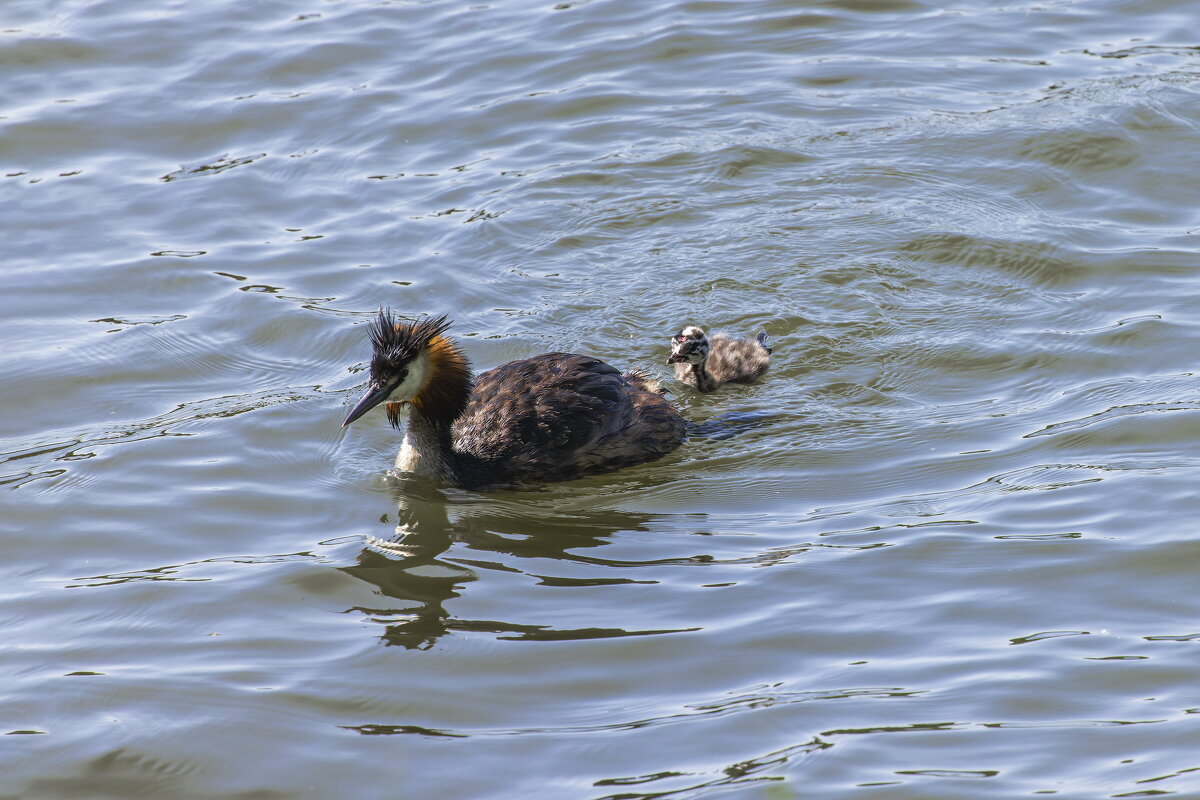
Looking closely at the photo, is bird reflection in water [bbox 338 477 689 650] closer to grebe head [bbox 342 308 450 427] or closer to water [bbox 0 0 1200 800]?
water [bbox 0 0 1200 800]

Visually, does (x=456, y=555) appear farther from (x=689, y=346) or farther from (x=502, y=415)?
(x=689, y=346)

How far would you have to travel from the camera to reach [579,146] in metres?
12.7

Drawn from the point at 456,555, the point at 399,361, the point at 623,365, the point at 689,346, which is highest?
the point at 399,361

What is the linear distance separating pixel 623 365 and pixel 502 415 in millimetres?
1651

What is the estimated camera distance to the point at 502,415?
8531 millimetres

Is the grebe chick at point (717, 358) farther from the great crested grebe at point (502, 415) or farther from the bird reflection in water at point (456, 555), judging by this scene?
the bird reflection in water at point (456, 555)

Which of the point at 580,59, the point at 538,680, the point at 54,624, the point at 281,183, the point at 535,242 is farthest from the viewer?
the point at 580,59

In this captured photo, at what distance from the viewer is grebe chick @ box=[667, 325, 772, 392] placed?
9.51 metres

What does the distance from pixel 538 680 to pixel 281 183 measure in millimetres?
→ 7262

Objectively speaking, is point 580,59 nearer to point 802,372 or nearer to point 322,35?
point 322,35

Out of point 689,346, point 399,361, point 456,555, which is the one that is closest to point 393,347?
point 399,361

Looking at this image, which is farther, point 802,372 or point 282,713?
point 802,372

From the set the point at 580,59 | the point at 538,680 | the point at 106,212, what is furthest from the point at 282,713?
the point at 580,59

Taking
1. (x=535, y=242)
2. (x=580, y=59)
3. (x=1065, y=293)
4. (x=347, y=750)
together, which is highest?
(x=580, y=59)
